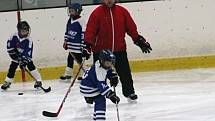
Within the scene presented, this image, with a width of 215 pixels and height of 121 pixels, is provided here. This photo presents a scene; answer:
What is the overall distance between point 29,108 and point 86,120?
941 millimetres

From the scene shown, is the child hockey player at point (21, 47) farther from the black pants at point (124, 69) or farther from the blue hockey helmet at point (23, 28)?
the black pants at point (124, 69)

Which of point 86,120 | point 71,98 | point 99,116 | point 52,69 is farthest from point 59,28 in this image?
point 99,116

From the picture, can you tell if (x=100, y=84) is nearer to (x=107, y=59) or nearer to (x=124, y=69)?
(x=107, y=59)

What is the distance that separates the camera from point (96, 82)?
4.14m

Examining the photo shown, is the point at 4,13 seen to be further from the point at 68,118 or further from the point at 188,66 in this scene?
the point at 68,118

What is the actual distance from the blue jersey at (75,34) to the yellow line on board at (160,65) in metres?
0.55

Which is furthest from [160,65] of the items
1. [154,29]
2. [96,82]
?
[96,82]

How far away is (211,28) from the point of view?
7441mm

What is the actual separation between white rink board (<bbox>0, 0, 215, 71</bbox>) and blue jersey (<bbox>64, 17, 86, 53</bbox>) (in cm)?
58

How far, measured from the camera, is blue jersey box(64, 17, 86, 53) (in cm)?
668

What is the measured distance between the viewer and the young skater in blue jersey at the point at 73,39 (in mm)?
6668

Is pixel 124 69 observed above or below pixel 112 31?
below

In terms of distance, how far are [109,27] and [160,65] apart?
7.71ft

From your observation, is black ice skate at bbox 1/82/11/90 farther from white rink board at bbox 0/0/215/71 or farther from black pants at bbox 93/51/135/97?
black pants at bbox 93/51/135/97
